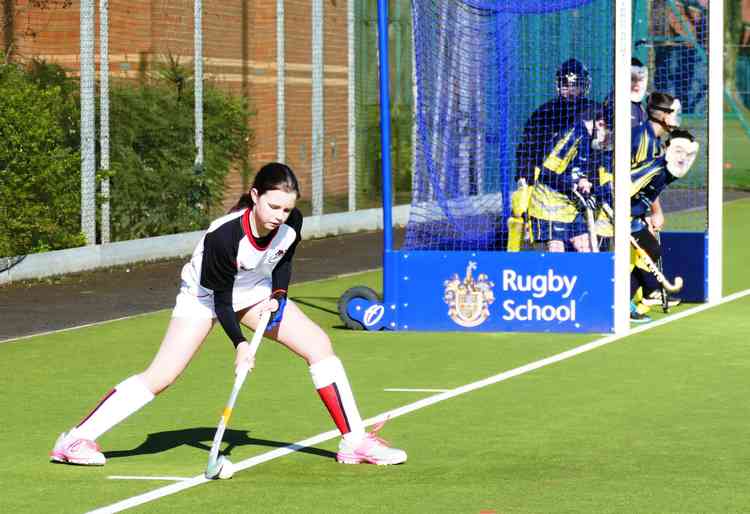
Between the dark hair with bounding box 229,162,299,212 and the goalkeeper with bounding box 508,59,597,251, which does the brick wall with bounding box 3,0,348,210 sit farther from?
the dark hair with bounding box 229,162,299,212

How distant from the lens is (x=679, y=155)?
52.1 ft

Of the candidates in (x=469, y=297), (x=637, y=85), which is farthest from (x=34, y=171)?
(x=637, y=85)

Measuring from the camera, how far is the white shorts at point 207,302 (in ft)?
28.9

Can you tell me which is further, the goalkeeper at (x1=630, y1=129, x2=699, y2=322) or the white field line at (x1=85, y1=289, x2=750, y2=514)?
the goalkeeper at (x1=630, y1=129, x2=699, y2=322)

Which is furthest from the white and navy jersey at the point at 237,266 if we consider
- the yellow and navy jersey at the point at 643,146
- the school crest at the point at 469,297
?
the yellow and navy jersey at the point at 643,146

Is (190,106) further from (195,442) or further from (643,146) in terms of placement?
(195,442)

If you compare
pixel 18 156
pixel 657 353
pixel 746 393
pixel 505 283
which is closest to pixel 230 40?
pixel 18 156

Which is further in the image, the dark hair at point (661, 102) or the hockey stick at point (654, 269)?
the dark hair at point (661, 102)

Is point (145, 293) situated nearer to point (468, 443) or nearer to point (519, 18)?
point (519, 18)

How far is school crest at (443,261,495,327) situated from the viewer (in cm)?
1427

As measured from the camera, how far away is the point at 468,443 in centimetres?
957

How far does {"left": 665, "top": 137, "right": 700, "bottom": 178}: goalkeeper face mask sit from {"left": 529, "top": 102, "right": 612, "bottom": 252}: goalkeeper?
1152mm

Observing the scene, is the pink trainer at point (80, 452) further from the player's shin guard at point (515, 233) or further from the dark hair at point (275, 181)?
the player's shin guard at point (515, 233)

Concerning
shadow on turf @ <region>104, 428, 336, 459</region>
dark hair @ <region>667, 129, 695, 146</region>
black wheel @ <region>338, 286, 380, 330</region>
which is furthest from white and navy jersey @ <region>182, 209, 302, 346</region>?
dark hair @ <region>667, 129, 695, 146</region>
